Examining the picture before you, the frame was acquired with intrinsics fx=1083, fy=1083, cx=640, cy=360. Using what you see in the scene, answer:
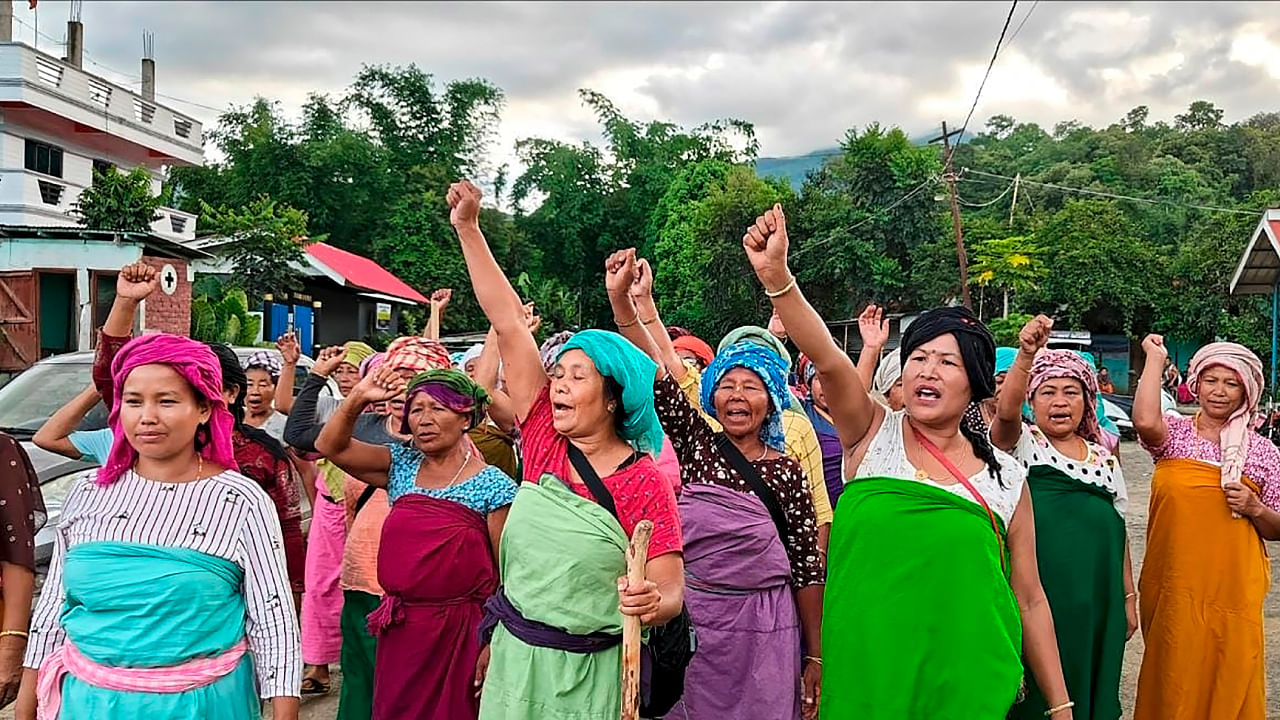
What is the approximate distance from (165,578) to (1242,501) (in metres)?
3.95

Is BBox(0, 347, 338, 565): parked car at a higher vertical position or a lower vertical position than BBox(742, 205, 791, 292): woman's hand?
lower

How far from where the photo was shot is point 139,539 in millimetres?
2613

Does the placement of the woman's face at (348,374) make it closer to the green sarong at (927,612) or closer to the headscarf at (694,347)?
the headscarf at (694,347)

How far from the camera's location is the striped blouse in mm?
2646

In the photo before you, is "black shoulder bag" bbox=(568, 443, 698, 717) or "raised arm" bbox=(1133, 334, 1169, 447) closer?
Result: "black shoulder bag" bbox=(568, 443, 698, 717)

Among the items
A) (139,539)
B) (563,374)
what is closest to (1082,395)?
(563,374)

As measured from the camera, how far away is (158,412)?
2674mm

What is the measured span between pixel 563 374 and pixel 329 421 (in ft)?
3.42

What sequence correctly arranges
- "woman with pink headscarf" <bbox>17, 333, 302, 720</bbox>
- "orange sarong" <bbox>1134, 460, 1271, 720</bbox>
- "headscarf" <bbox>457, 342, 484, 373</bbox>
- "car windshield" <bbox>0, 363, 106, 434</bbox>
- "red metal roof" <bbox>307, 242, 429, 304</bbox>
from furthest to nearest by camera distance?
"red metal roof" <bbox>307, 242, 429, 304</bbox>
"car windshield" <bbox>0, 363, 106, 434</bbox>
"headscarf" <bbox>457, 342, 484, 373</bbox>
"orange sarong" <bbox>1134, 460, 1271, 720</bbox>
"woman with pink headscarf" <bbox>17, 333, 302, 720</bbox>

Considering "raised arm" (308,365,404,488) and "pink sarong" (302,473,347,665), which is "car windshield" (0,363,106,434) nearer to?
"pink sarong" (302,473,347,665)

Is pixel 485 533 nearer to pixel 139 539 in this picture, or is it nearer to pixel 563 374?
pixel 563 374

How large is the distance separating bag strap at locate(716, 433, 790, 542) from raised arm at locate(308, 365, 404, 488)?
1149 millimetres

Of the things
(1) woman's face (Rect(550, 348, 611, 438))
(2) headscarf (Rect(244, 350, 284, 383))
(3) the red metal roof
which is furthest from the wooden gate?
(1) woman's face (Rect(550, 348, 611, 438))

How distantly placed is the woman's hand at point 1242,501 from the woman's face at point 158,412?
386 centimetres
